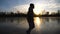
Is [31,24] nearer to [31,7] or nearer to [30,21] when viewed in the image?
[30,21]

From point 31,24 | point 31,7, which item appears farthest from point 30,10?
point 31,24

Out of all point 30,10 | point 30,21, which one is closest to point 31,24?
point 30,21

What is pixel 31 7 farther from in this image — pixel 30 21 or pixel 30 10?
pixel 30 21

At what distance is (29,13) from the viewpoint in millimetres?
9305

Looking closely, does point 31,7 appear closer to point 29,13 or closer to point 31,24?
point 29,13

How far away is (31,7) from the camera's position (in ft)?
30.9

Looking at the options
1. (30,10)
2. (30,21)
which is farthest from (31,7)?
(30,21)

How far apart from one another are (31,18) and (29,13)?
0.29 metres

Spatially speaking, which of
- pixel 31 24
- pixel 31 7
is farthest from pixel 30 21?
pixel 31 7

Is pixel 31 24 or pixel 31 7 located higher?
pixel 31 7

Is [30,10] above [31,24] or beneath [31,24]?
above

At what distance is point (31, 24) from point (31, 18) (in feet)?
1.04

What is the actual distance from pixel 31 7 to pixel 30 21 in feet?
2.53

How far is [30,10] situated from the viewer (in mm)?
9367
